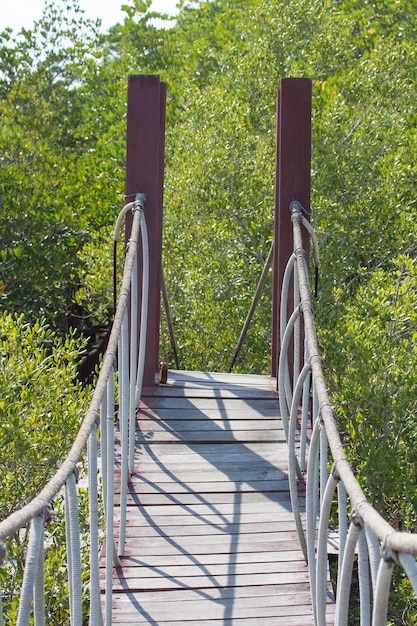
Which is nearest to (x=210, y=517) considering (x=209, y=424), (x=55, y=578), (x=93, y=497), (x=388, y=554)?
(x=209, y=424)

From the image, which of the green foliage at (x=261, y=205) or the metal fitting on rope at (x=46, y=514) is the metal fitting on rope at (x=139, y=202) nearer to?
the green foliage at (x=261, y=205)

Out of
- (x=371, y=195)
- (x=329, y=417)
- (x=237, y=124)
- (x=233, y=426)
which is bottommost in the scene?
(x=233, y=426)

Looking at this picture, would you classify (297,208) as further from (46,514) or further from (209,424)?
(46,514)

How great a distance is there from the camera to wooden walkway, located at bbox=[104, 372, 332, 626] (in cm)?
327

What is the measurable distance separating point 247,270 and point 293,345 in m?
3.62

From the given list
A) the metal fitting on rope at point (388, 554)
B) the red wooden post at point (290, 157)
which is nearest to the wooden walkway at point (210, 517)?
the red wooden post at point (290, 157)

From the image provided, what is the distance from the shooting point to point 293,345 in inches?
181

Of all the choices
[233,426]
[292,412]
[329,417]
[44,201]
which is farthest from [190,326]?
[329,417]

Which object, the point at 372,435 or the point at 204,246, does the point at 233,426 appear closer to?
the point at 372,435

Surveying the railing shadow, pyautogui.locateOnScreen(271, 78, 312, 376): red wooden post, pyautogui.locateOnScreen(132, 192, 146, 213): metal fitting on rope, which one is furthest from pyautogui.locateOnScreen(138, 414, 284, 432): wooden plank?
pyautogui.locateOnScreen(132, 192, 146, 213): metal fitting on rope

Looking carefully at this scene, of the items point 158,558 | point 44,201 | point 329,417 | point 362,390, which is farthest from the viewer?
point 44,201

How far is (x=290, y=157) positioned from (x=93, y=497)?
255cm

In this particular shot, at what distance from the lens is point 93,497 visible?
256 cm

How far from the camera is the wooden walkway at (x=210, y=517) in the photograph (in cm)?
327
